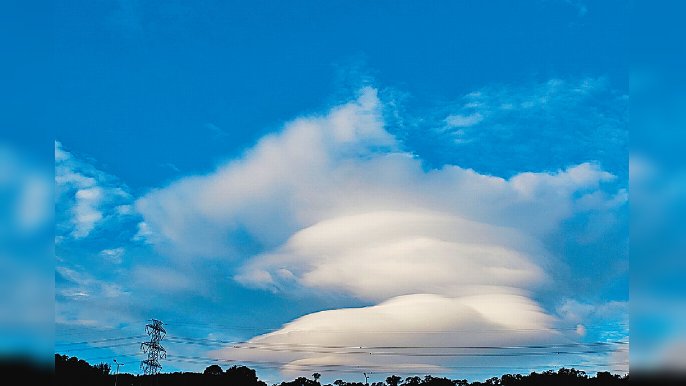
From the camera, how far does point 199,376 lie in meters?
104

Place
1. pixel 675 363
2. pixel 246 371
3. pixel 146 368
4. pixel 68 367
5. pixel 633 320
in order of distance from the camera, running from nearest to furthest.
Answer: pixel 675 363 < pixel 633 320 < pixel 146 368 < pixel 68 367 < pixel 246 371

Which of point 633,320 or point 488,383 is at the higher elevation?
point 633,320

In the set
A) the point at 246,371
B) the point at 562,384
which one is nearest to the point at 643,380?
the point at 562,384

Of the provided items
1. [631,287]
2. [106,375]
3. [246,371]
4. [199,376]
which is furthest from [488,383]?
[631,287]

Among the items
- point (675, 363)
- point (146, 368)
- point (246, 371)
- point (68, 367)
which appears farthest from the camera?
point (246, 371)

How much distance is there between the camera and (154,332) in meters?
63.8

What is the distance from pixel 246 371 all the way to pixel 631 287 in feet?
327

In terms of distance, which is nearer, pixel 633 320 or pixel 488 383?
pixel 633 320

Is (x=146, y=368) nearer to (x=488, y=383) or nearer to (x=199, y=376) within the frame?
(x=199, y=376)

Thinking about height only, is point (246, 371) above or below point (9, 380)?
below

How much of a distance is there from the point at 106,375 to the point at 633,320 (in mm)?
97824

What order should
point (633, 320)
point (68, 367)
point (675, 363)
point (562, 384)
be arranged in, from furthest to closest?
point (562, 384) < point (68, 367) < point (633, 320) < point (675, 363)

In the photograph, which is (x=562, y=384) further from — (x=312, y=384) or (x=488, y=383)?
(x=312, y=384)

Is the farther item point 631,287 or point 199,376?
point 199,376
